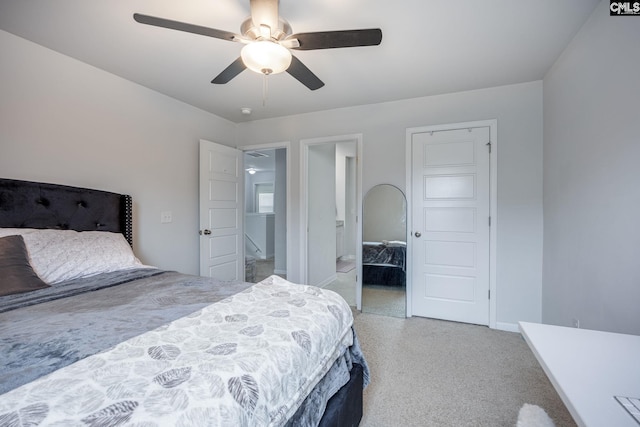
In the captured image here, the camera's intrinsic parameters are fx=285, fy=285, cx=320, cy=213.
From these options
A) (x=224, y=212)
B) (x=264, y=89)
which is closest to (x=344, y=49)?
(x=264, y=89)

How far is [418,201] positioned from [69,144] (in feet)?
10.9

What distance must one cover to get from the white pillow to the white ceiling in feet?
4.68

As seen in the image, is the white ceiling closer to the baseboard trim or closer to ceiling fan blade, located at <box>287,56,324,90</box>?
ceiling fan blade, located at <box>287,56,324,90</box>

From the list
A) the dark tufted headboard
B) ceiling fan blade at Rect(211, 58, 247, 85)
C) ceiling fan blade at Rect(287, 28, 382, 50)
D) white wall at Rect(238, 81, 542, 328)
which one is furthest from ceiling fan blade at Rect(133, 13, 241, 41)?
white wall at Rect(238, 81, 542, 328)

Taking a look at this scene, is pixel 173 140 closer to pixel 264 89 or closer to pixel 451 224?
pixel 264 89

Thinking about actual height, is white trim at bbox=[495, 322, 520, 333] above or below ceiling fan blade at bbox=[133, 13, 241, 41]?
below

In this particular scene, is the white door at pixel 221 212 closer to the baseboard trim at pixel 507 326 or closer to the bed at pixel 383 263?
the bed at pixel 383 263

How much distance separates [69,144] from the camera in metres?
2.33

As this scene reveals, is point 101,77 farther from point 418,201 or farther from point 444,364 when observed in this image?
point 444,364

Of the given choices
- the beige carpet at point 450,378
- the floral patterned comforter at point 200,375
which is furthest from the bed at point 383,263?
the floral patterned comforter at point 200,375

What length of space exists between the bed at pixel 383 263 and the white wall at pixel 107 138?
210 cm

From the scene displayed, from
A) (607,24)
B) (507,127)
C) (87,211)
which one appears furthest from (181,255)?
(607,24)

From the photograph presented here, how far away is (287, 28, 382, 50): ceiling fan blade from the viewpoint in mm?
1480

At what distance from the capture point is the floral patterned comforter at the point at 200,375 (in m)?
0.64
